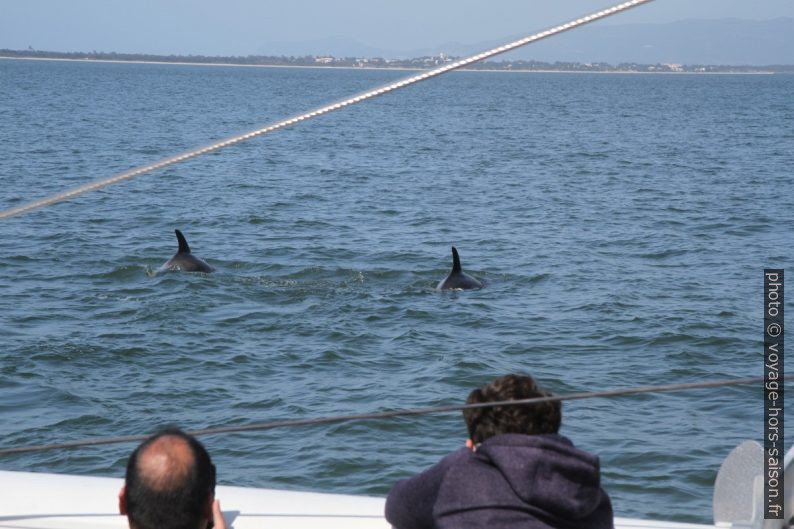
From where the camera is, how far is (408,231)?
25328 millimetres

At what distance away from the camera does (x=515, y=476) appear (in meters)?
3.24

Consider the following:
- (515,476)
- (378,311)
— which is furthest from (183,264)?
(515,476)

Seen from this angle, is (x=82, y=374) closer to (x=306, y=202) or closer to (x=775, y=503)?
(x=775, y=503)

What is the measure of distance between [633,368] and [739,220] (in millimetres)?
15845

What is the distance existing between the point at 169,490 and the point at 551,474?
1.03m

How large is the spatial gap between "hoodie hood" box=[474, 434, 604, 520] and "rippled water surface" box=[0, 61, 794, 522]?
236 inches

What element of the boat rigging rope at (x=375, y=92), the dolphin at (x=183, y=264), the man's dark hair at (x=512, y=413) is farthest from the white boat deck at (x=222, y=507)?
the dolphin at (x=183, y=264)

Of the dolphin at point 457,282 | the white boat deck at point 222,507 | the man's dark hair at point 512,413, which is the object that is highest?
the man's dark hair at point 512,413

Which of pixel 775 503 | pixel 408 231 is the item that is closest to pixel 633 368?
pixel 775 503

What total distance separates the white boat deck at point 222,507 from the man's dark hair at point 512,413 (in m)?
0.58

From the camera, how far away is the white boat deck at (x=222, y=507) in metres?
3.82

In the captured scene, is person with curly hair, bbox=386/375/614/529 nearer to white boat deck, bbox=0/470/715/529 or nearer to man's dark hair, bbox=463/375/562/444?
man's dark hair, bbox=463/375/562/444

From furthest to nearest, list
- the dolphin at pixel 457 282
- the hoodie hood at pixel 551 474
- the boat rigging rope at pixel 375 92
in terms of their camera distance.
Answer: the dolphin at pixel 457 282 < the boat rigging rope at pixel 375 92 < the hoodie hood at pixel 551 474

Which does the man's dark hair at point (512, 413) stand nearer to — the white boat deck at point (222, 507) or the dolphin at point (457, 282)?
the white boat deck at point (222, 507)
